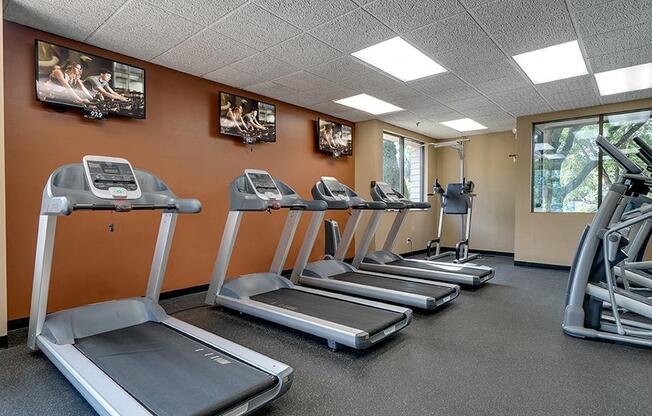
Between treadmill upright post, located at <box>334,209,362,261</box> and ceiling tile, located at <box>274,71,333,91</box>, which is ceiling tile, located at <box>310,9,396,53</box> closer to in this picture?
ceiling tile, located at <box>274,71,333,91</box>

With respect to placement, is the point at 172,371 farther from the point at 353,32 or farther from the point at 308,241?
the point at 353,32

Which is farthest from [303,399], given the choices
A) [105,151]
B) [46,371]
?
[105,151]

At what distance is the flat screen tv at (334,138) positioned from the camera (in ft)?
19.5

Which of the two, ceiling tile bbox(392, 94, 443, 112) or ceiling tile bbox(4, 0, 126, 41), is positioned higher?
ceiling tile bbox(392, 94, 443, 112)

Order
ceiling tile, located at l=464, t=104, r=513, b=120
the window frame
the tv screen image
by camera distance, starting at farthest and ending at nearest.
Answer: the window frame
ceiling tile, located at l=464, t=104, r=513, b=120
the tv screen image

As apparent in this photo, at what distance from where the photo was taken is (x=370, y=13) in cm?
292

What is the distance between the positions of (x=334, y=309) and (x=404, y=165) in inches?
204

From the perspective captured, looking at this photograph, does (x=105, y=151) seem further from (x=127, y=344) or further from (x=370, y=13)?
(x=370, y=13)

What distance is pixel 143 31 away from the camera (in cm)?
320

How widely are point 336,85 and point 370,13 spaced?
1763 millimetres

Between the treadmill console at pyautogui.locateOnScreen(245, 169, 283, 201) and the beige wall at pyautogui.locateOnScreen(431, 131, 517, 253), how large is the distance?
18.2 feet

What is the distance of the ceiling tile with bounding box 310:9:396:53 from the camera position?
9.87ft

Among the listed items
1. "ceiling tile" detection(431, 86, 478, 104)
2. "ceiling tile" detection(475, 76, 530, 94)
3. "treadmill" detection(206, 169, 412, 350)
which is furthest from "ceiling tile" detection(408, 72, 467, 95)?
"treadmill" detection(206, 169, 412, 350)

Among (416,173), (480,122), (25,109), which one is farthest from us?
(416,173)
